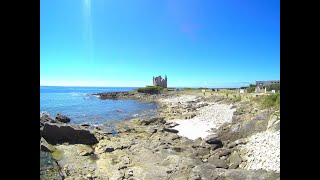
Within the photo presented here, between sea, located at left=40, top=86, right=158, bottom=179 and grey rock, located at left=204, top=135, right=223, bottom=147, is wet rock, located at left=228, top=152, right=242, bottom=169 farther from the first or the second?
sea, located at left=40, top=86, right=158, bottom=179

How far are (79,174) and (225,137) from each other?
7929 millimetres

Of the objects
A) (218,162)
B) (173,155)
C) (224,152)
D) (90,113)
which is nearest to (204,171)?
(218,162)

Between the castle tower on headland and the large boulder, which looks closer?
the large boulder

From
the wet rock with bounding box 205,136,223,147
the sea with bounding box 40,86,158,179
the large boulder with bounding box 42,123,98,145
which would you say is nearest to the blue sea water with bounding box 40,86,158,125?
the sea with bounding box 40,86,158,179

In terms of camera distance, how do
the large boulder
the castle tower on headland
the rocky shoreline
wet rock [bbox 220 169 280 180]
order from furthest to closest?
the castle tower on headland < the large boulder < the rocky shoreline < wet rock [bbox 220 169 280 180]

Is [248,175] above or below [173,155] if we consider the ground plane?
above

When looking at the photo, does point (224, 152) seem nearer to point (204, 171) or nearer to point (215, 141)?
point (215, 141)

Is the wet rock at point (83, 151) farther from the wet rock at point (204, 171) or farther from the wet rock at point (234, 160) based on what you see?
the wet rock at point (234, 160)

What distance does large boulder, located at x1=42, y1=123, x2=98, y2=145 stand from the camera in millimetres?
12281

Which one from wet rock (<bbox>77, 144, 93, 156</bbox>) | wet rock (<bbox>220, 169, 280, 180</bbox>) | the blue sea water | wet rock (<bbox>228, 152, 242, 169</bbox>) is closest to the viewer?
wet rock (<bbox>220, 169, 280, 180</bbox>)

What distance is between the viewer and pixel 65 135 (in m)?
12.6

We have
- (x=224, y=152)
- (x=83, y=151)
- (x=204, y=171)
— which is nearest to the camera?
(x=204, y=171)

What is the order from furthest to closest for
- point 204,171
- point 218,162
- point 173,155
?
point 173,155
point 218,162
point 204,171
